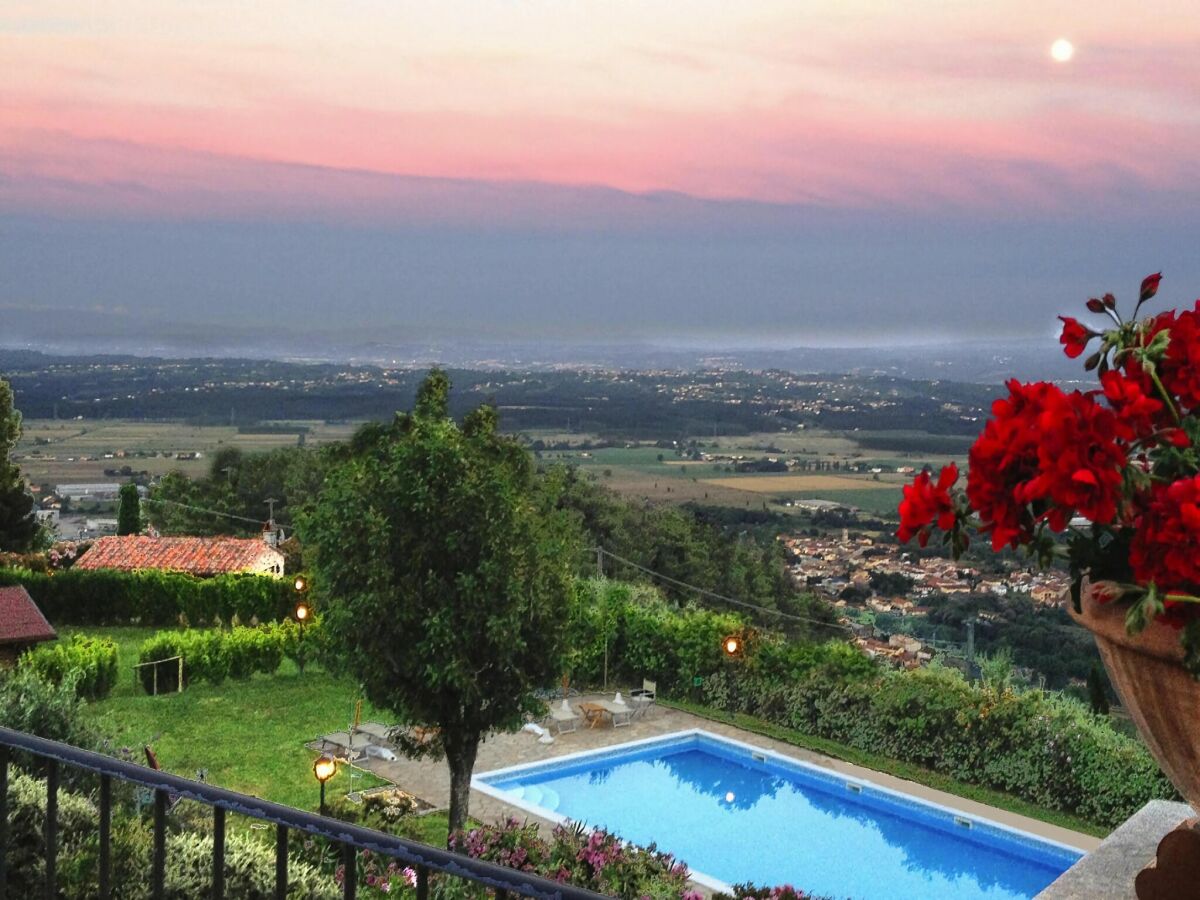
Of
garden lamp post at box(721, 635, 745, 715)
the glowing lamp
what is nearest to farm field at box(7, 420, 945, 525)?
garden lamp post at box(721, 635, 745, 715)

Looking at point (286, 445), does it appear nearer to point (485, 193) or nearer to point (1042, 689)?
point (485, 193)

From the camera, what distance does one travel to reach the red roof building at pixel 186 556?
2691 centimetres

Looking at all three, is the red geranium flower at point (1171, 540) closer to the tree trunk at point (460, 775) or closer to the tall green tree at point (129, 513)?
the tree trunk at point (460, 775)

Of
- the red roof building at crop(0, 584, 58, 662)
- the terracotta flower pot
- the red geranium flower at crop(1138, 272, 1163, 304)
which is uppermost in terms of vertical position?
the red geranium flower at crop(1138, 272, 1163, 304)

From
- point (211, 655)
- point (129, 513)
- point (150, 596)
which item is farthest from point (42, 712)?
point (129, 513)

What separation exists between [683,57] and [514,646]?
24.6m

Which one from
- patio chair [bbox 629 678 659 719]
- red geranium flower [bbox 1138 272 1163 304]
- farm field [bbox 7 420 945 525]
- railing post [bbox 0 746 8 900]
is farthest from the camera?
farm field [bbox 7 420 945 525]

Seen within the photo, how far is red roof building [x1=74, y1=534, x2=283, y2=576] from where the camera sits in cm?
2691

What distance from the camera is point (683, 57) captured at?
103 feet

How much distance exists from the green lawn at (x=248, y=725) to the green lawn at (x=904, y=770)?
5.21 m

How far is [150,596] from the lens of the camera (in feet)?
81.6

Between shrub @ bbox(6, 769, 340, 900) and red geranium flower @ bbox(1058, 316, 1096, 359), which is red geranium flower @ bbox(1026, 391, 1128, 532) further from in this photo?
shrub @ bbox(6, 769, 340, 900)

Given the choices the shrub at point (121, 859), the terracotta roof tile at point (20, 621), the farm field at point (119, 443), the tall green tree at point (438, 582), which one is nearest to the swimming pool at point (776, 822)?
the tall green tree at point (438, 582)

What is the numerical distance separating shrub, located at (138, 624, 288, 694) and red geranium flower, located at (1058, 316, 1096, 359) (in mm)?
18357
